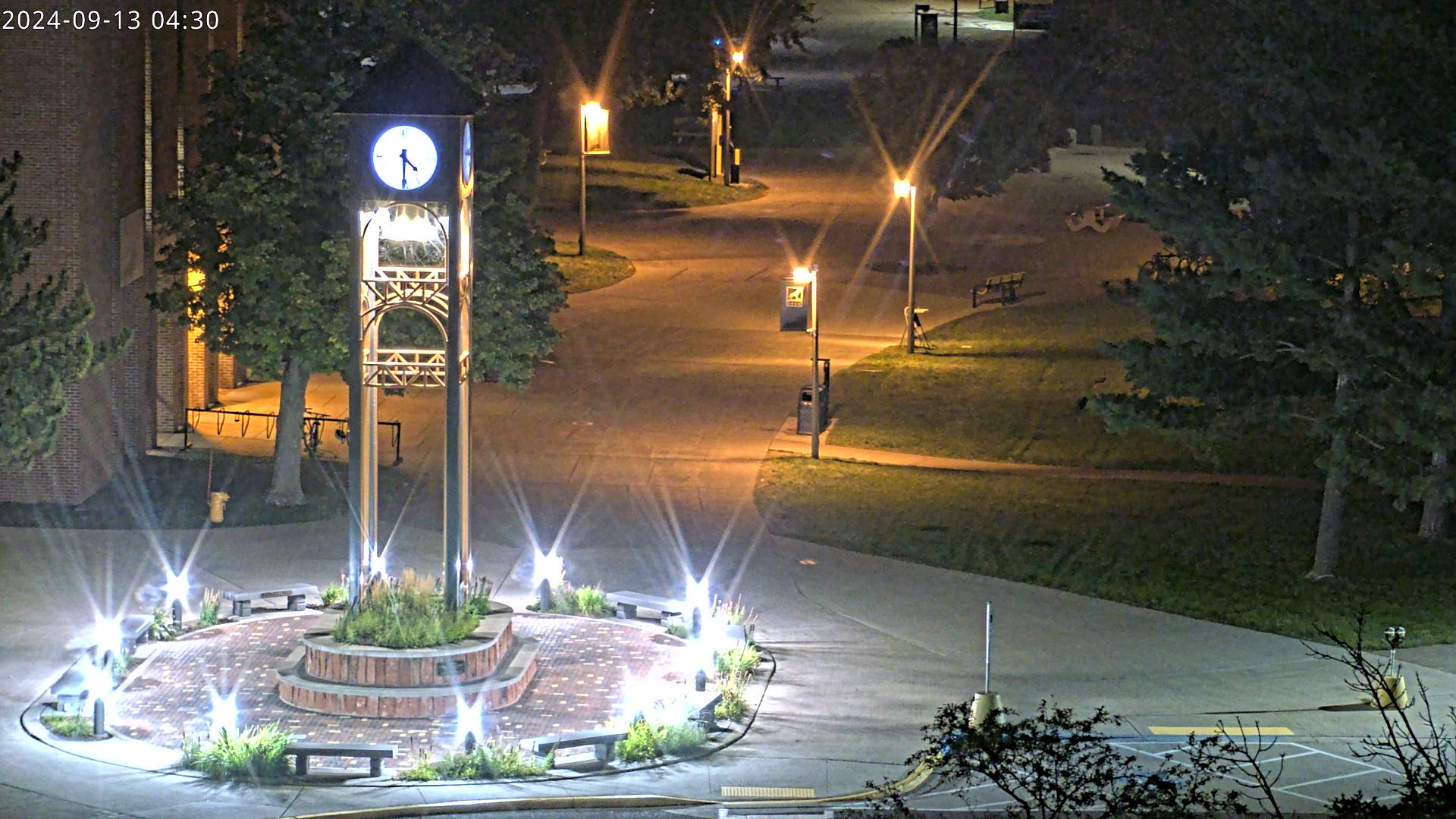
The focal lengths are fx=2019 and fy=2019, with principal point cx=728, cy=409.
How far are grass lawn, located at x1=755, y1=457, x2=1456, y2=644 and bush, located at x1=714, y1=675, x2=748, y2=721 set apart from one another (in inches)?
325

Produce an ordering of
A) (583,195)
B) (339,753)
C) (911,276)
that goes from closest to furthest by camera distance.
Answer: (339,753) → (911,276) → (583,195)

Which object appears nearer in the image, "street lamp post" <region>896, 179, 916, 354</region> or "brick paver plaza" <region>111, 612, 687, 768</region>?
"brick paver plaza" <region>111, 612, 687, 768</region>

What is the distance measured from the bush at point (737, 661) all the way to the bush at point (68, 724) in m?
7.42

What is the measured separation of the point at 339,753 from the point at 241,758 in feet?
3.32

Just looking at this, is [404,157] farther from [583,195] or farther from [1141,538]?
[583,195]

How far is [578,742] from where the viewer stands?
70.6ft

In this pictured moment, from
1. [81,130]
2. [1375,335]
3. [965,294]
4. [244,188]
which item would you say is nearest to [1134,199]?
[1375,335]

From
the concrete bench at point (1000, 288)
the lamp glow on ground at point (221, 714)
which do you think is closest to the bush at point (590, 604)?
the lamp glow on ground at point (221, 714)

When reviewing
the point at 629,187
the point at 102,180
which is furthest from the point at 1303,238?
the point at 629,187

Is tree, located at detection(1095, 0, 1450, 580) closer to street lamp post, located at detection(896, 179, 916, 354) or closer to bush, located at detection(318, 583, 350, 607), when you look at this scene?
bush, located at detection(318, 583, 350, 607)

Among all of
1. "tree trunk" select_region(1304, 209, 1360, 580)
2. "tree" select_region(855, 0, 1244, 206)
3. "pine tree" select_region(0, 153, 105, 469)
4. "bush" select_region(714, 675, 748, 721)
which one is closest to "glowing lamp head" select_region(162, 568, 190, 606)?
"pine tree" select_region(0, 153, 105, 469)

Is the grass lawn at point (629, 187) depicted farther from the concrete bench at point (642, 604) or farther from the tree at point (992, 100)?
the concrete bench at point (642, 604)

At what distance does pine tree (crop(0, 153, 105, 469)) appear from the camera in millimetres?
28828

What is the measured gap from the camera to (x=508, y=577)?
3016cm
